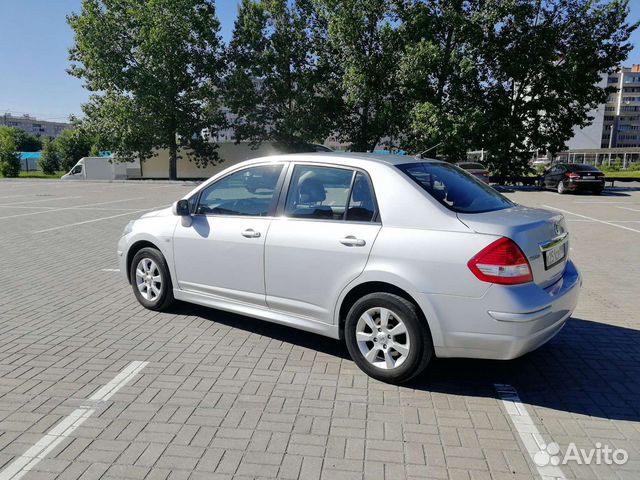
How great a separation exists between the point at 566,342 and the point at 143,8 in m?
33.9

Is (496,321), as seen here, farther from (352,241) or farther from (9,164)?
(9,164)

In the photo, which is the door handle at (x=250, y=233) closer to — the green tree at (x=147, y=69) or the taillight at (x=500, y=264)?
the taillight at (x=500, y=264)

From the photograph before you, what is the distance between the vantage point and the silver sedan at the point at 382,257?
3.42 meters

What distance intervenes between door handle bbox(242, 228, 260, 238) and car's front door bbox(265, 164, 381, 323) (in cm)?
14

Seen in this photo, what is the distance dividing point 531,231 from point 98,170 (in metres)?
43.3

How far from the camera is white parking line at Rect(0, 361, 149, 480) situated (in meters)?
2.77

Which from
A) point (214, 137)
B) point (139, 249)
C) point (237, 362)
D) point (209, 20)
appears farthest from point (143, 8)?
point (237, 362)

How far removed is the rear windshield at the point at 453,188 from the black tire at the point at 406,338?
2.74 feet

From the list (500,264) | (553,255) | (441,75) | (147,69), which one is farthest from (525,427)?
(147,69)

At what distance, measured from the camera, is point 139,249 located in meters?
5.63

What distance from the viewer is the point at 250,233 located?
445 centimetres

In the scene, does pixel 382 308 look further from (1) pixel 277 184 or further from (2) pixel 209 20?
(2) pixel 209 20

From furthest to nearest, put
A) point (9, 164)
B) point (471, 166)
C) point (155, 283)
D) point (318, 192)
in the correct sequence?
1. point (9, 164)
2. point (471, 166)
3. point (155, 283)
4. point (318, 192)

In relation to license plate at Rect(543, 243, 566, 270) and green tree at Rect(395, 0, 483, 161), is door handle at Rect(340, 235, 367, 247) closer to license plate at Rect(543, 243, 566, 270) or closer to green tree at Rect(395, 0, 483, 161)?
license plate at Rect(543, 243, 566, 270)
